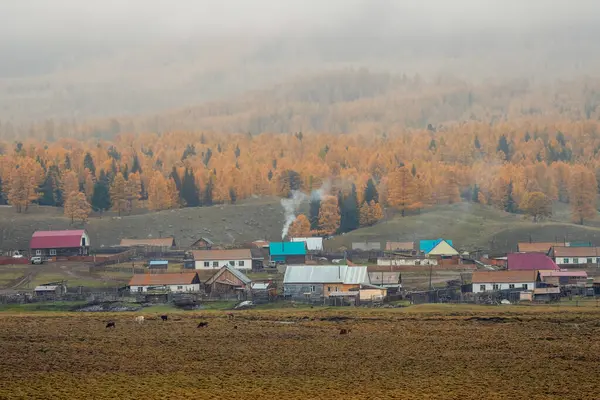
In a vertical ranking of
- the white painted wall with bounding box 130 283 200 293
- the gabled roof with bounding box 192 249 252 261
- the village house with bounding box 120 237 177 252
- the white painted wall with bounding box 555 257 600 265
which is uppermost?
the village house with bounding box 120 237 177 252

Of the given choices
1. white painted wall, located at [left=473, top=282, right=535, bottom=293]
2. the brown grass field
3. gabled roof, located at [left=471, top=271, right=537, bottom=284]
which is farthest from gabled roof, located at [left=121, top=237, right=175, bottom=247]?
the brown grass field

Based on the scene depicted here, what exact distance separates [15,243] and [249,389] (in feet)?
374

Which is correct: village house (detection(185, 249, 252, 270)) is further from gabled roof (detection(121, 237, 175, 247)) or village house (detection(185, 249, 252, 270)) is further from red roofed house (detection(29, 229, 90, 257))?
gabled roof (detection(121, 237, 175, 247))

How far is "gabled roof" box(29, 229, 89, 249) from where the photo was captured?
430 feet

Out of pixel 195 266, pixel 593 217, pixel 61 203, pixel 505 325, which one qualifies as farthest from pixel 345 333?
pixel 61 203

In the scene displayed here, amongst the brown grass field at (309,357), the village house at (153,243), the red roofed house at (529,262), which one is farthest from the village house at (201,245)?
the brown grass field at (309,357)

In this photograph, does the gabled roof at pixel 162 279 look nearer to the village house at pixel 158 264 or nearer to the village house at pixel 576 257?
the village house at pixel 158 264

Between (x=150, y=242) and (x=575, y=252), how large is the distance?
208ft

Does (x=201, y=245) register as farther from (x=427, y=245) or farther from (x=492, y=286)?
(x=492, y=286)

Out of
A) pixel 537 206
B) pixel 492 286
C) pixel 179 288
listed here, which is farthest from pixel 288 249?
pixel 537 206

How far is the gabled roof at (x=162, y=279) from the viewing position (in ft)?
326

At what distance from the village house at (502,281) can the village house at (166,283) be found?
96.1 feet

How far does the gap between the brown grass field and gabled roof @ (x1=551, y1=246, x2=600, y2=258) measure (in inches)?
2009

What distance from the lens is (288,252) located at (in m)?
131
